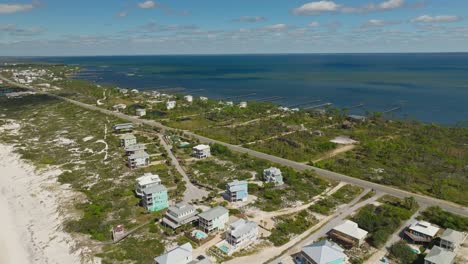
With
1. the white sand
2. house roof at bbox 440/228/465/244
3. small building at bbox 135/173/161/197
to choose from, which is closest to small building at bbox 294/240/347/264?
house roof at bbox 440/228/465/244

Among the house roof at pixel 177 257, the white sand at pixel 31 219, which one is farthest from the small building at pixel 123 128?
the house roof at pixel 177 257

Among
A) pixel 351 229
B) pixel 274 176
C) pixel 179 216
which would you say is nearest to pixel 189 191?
pixel 179 216

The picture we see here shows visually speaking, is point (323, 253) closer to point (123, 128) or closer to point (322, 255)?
point (322, 255)

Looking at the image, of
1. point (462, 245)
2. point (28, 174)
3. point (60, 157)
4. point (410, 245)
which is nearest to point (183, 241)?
point (410, 245)

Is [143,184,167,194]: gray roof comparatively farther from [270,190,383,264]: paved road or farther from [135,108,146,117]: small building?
[135,108,146,117]: small building

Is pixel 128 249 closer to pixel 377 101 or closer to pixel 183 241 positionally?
pixel 183 241

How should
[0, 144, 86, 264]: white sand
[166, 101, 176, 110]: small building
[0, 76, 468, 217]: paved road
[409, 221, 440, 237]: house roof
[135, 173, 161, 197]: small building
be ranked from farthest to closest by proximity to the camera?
[166, 101, 176, 110]: small building, [135, 173, 161, 197]: small building, [0, 76, 468, 217]: paved road, [409, 221, 440, 237]: house roof, [0, 144, 86, 264]: white sand
